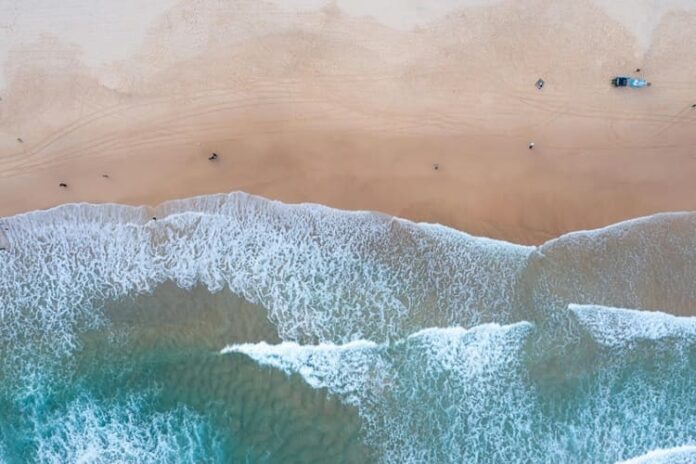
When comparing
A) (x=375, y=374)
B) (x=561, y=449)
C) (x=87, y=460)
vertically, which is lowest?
(x=87, y=460)

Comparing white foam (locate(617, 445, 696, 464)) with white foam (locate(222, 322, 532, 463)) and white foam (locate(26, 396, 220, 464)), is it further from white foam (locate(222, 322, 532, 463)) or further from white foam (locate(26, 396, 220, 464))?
white foam (locate(26, 396, 220, 464))

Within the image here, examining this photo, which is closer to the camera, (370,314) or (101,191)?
(370,314)

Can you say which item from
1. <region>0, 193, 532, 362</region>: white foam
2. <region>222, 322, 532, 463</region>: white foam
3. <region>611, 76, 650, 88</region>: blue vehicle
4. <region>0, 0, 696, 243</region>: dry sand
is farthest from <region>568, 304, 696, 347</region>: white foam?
<region>611, 76, 650, 88</region>: blue vehicle

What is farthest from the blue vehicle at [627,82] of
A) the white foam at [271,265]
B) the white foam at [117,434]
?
the white foam at [117,434]

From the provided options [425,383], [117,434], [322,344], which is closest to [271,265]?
[322,344]

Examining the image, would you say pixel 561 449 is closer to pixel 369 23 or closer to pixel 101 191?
pixel 369 23

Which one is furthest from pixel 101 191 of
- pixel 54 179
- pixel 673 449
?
pixel 673 449

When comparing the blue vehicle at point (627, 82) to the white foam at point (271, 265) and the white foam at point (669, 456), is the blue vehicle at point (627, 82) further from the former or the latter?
the white foam at point (669, 456)
